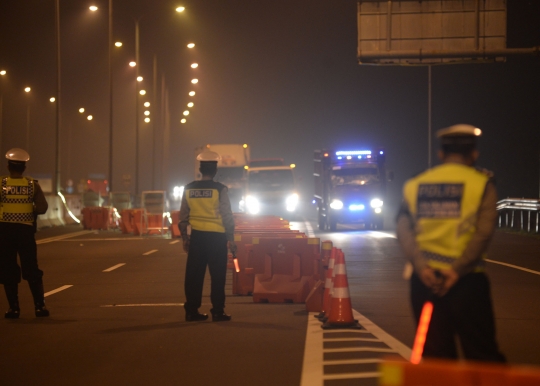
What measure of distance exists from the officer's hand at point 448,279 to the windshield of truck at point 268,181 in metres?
39.3

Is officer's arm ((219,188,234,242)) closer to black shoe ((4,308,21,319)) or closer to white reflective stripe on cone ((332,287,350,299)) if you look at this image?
white reflective stripe on cone ((332,287,350,299))

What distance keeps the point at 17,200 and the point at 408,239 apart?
22.4 ft

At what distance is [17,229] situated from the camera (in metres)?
10.7

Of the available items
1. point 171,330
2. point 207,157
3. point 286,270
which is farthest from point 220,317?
point 286,270

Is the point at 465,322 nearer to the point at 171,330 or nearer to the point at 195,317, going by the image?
the point at 171,330

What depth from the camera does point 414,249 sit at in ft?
16.4

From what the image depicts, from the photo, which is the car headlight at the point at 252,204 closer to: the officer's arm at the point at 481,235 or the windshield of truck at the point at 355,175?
the windshield of truck at the point at 355,175

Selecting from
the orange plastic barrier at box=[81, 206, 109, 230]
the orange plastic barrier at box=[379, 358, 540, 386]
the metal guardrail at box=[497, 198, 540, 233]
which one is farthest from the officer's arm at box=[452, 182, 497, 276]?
the orange plastic barrier at box=[81, 206, 109, 230]

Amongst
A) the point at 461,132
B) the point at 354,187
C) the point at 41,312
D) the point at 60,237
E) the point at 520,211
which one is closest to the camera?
the point at 461,132

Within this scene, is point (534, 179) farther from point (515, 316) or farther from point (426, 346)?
point (426, 346)

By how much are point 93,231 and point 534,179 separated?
31370 mm

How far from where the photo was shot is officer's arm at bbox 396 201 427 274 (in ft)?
16.2

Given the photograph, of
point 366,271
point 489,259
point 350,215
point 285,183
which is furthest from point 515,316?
point 285,183

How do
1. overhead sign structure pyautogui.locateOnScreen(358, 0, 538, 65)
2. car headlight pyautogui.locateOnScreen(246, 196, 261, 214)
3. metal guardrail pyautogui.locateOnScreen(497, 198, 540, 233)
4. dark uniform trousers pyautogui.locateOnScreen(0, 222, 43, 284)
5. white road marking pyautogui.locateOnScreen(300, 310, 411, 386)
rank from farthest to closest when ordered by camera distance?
1. car headlight pyautogui.locateOnScreen(246, 196, 261, 214)
2. metal guardrail pyautogui.locateOnScreen(497, 198, 540, 233)
3. overhead sign structure pyautogui.locateOnScreen(358, 0, 538, 65)
4. dark uniform trousers pyautogui.locateOnScreen(0, 222, 43, 284)
5. white road marking pyautogui.locateOnScreen(300, 310, 411, 386)
